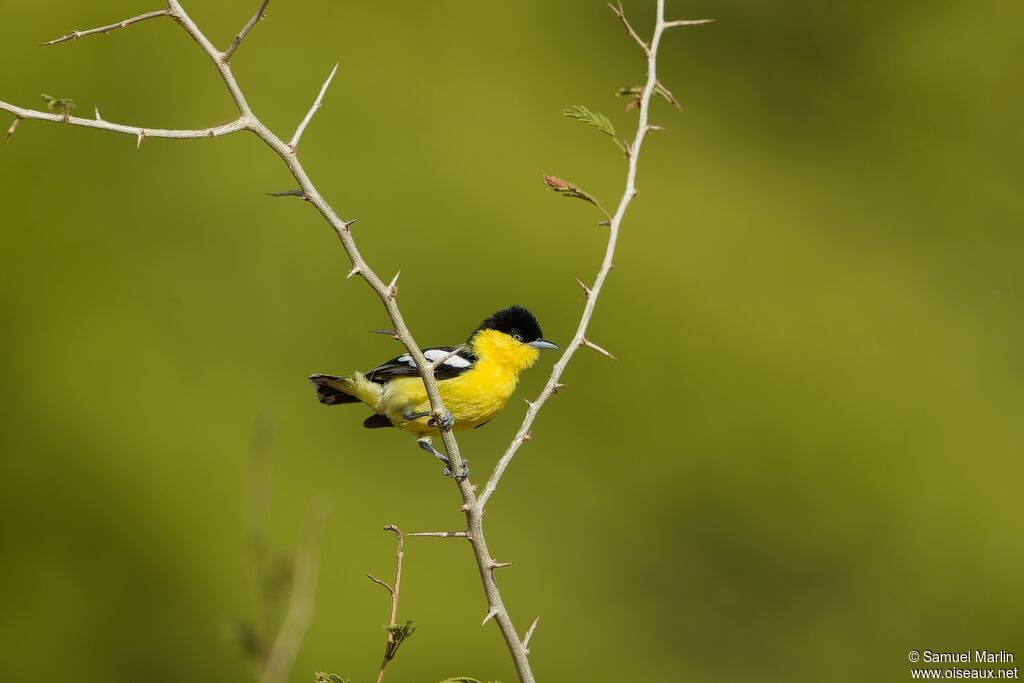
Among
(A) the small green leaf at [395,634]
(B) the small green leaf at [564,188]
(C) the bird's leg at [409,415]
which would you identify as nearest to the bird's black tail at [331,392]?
(C) the bird's leg at [409,415]

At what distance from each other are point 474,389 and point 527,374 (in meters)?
2.64

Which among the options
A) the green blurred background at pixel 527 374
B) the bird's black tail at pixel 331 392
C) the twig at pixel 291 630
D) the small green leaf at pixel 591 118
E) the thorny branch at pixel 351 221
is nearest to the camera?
the twig at pixel 291 630

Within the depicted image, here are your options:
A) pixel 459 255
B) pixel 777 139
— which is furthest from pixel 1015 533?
pixel 459 255

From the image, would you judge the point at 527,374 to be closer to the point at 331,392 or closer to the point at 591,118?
the point at 331,392

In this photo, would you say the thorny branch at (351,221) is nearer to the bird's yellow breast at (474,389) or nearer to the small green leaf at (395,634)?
the small green leaf at (395,634)

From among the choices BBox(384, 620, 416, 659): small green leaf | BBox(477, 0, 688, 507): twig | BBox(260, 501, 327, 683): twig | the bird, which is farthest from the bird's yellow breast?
BBox(260, 501, 327, 683): twig

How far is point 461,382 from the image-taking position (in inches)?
166

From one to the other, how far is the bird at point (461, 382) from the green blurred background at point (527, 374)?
6.60 feet

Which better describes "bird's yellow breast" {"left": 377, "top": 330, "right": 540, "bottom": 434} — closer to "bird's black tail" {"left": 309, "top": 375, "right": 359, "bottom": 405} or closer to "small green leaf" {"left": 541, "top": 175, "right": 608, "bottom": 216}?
"bird's black tail" {"left": 309, "top": 375, "right": 359, "bottom": 405}

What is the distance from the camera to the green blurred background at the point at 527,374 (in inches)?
249

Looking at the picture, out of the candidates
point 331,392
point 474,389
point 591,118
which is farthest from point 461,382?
point 591,118

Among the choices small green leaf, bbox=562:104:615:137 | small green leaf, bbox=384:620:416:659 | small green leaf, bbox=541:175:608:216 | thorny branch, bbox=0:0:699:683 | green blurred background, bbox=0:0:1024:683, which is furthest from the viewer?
green blurred background, bbox=0:0:1024:683

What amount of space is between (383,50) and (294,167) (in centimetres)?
580

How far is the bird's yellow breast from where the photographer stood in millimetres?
4180
